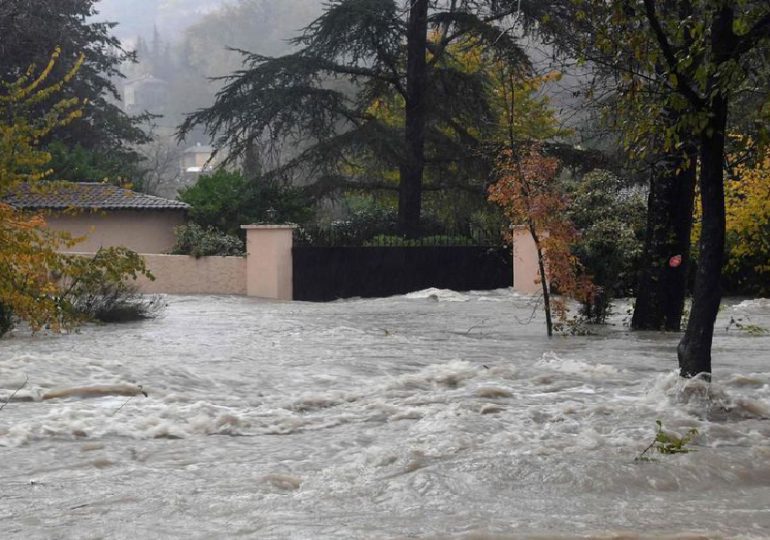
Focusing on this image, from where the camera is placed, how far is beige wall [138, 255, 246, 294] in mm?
27109

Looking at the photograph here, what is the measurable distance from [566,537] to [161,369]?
675 centimetres

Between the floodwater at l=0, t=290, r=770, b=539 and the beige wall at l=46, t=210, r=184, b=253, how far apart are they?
18046mm

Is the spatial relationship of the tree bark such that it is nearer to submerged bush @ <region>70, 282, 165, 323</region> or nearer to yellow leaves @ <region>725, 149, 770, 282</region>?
submerged bush @ <region>70, 282, 165, 323</region>

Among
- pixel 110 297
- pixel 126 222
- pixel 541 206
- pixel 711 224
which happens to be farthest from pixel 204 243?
pixel 711 224

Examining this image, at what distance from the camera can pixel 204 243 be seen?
28.2 meters

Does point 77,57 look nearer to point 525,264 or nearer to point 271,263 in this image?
point 271,263

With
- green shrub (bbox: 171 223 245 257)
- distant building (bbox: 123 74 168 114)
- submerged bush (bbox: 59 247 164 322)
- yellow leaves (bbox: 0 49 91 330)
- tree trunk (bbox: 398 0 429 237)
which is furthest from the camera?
distant building (bbox: 123 74 168 114)

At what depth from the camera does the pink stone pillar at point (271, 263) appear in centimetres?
2636

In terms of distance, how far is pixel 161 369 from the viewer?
11641 millimetres

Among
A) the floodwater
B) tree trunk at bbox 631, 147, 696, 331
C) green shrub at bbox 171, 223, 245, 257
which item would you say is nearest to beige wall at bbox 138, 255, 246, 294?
green shrub at bbox 171, 223, 245, 257

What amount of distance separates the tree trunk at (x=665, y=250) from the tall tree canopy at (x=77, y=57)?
2173cm

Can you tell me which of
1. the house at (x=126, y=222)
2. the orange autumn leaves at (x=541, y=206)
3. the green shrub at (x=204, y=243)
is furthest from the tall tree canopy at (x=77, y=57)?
the orange autumn leaves at (x=541, y=206)

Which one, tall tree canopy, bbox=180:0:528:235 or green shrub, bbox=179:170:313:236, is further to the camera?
green shrub, bbox=179:170:313:236

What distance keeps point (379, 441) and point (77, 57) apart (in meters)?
35.0
